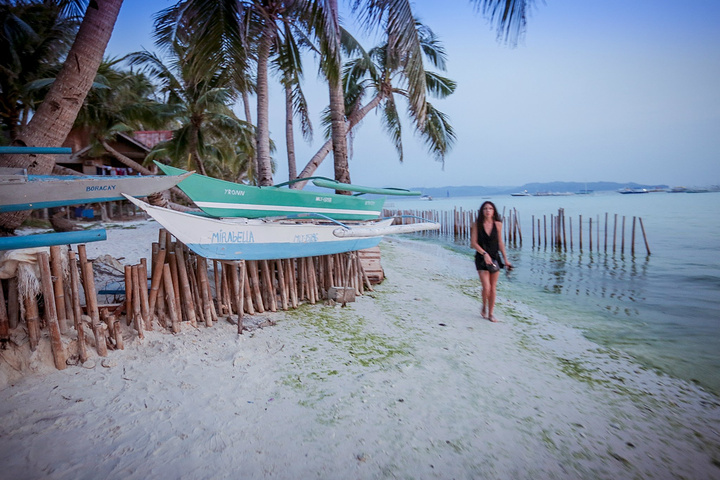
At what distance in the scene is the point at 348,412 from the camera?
280 centimetres

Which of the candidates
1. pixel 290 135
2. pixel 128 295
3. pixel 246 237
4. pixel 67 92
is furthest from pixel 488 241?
pixel 290 135

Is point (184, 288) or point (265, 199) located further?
point (265, 199)

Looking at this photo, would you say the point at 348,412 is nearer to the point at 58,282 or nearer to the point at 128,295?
the point at 128,295

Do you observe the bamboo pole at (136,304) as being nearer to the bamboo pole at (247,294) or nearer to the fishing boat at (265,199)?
the fishing boat at (265,199)

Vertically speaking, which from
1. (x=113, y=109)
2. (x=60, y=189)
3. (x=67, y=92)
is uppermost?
(x=113, y=109)

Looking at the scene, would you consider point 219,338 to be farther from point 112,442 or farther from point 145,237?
point 145,237

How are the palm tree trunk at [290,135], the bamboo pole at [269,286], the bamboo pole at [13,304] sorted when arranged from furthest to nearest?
1. the palm tree trunk at [290,135]
2. the bamboo pole at [269,286]
3. the bamboo pole at [13,304]

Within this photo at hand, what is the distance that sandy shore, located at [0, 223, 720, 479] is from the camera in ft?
7.43

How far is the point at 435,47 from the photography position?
39.3 ft

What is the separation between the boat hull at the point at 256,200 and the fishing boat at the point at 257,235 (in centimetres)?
14

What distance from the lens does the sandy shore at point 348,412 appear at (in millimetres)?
2266

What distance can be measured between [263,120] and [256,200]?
2.57 m

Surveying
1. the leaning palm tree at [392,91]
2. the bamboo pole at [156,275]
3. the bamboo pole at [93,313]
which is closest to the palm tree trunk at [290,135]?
the leaning palm tree at [392,91]

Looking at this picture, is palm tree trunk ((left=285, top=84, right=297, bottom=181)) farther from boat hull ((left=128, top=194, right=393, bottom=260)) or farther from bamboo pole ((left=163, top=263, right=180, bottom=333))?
bamboo pole ((left=163, top=263, right=180, bottom=333))
